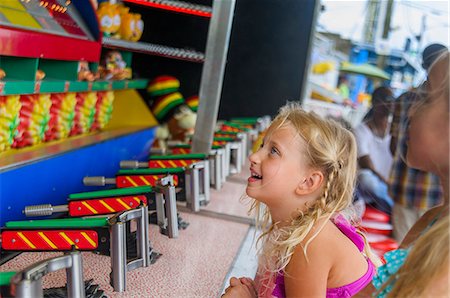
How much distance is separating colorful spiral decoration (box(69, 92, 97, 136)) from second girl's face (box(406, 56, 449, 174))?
1.69m

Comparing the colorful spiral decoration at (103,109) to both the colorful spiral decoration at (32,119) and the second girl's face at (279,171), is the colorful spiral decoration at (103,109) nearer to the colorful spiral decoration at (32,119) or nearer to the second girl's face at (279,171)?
the colorful spiral decoration at (32,119)

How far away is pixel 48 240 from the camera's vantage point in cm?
115

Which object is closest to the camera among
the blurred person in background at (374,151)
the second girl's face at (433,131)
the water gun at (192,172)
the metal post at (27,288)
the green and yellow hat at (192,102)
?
the metal post at (27,288)

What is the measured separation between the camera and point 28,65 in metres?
1.84

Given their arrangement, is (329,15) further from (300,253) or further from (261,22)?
(300,253)

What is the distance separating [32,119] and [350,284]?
4.15 ft

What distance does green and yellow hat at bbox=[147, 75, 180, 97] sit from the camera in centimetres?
274

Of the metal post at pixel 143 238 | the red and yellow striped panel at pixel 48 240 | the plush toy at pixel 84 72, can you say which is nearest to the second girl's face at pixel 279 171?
the metal post at pixel 143 238

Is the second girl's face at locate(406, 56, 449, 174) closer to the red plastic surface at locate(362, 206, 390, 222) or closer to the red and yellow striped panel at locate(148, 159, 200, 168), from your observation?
the red and yellow striped panel at locate(148, 159, 200, 168)

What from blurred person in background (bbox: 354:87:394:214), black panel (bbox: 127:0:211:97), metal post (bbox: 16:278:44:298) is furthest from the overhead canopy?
metal post (bbox: 16:278:44:298)

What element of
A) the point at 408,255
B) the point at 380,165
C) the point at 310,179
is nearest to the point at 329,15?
the point at 380,165

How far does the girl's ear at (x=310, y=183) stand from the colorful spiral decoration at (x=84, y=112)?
143 centimetres

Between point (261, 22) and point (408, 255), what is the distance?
1.60 meters

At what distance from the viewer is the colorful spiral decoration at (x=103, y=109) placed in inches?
102
